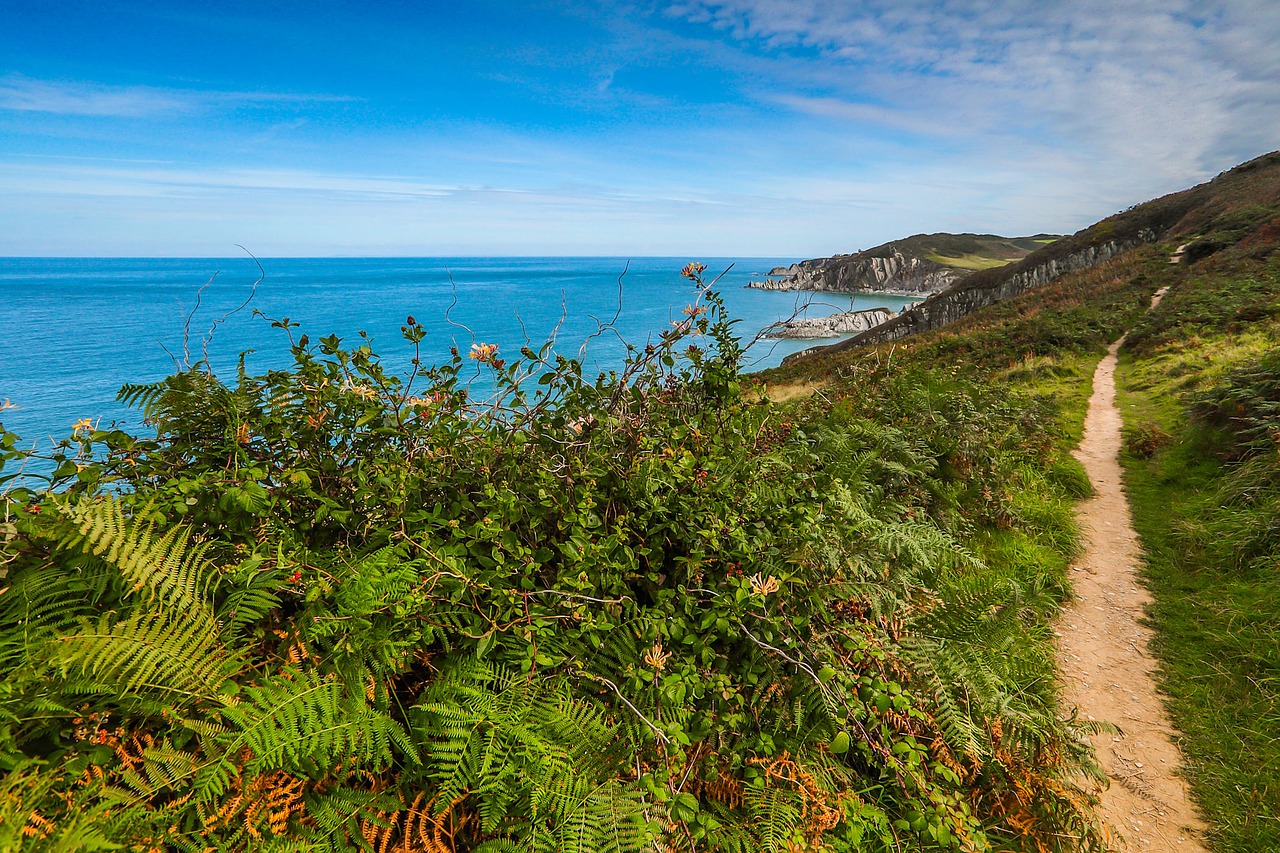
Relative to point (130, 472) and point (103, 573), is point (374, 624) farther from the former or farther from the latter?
point (130, 472)

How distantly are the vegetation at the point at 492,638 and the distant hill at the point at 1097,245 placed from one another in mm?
38805

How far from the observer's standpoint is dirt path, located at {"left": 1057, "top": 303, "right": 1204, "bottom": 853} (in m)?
3.50

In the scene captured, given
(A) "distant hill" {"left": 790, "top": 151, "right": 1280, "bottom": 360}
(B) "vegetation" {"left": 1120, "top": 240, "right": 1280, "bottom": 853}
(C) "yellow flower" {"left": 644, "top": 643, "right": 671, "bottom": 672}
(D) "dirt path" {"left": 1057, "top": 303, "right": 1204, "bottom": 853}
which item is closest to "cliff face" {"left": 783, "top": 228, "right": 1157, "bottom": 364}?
(A) "distant hill" {"left": 790, "top": 151, "right": 1280, "bottom": 360}

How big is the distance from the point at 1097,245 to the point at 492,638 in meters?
65.9

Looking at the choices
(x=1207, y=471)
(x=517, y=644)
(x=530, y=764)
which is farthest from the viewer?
(x=1207, y=471)

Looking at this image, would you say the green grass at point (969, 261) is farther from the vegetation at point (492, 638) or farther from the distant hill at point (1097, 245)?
the vegetation at point (492, 638)

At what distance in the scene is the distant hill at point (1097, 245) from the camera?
4231cm

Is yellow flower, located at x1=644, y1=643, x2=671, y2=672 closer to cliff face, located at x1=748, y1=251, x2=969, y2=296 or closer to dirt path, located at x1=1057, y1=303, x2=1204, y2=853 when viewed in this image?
dirt path, located at x1=1057, y1=303, x2=1204, y2=853

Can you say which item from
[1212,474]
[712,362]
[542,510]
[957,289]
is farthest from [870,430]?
[957,289]

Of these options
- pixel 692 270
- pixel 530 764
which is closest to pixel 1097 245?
pixel 692 270

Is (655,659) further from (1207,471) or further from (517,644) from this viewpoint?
(1207,471)

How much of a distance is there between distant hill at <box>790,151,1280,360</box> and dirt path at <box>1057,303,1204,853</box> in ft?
114

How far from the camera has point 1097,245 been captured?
49.6 metres

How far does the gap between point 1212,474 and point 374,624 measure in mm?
11193
